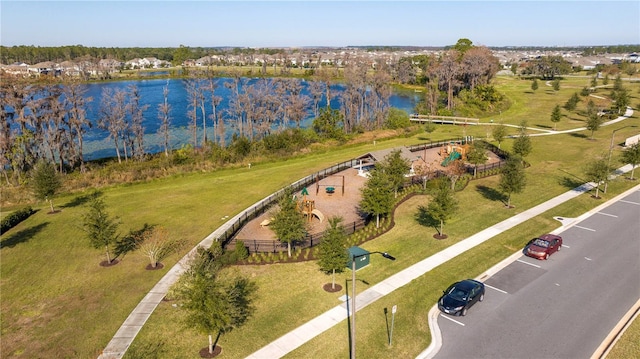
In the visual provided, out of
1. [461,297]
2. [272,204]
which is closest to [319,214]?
[272,204]

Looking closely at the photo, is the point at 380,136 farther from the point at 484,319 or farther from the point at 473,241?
the point at 484,319

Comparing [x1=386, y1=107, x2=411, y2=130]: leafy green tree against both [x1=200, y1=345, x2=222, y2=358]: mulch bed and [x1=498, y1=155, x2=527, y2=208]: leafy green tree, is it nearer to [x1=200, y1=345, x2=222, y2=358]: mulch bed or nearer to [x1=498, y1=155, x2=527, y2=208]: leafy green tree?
[x1=498, y1=155, x2=527, y2=208]: leafy green tree

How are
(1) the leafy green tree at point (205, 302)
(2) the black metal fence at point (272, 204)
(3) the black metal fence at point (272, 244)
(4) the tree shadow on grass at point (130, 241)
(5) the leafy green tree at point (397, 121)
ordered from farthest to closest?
(5) the leafy green tree at point (397, 121)
(4) the tree shadow on grass at point (130, 241)
(2) the black metal fence at point (272, 204)
(3) the black metal fence at point (272, 244)
(1) the leafy green tree at point (205, 302)

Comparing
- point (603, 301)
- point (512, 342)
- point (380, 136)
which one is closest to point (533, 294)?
point (603, 301)

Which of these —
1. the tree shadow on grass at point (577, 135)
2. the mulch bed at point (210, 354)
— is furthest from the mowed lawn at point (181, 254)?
the tree shadow on grass at point (577, 135)

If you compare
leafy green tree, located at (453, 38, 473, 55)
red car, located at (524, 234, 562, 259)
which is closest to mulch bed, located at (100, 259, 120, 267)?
red car, located at (524, 234, 562, 259)

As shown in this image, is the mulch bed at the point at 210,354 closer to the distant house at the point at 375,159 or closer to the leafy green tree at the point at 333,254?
the leafy green tree at the point at 333,254

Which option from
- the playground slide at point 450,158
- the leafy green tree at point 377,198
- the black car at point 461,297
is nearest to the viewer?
the black car at point 461,297
